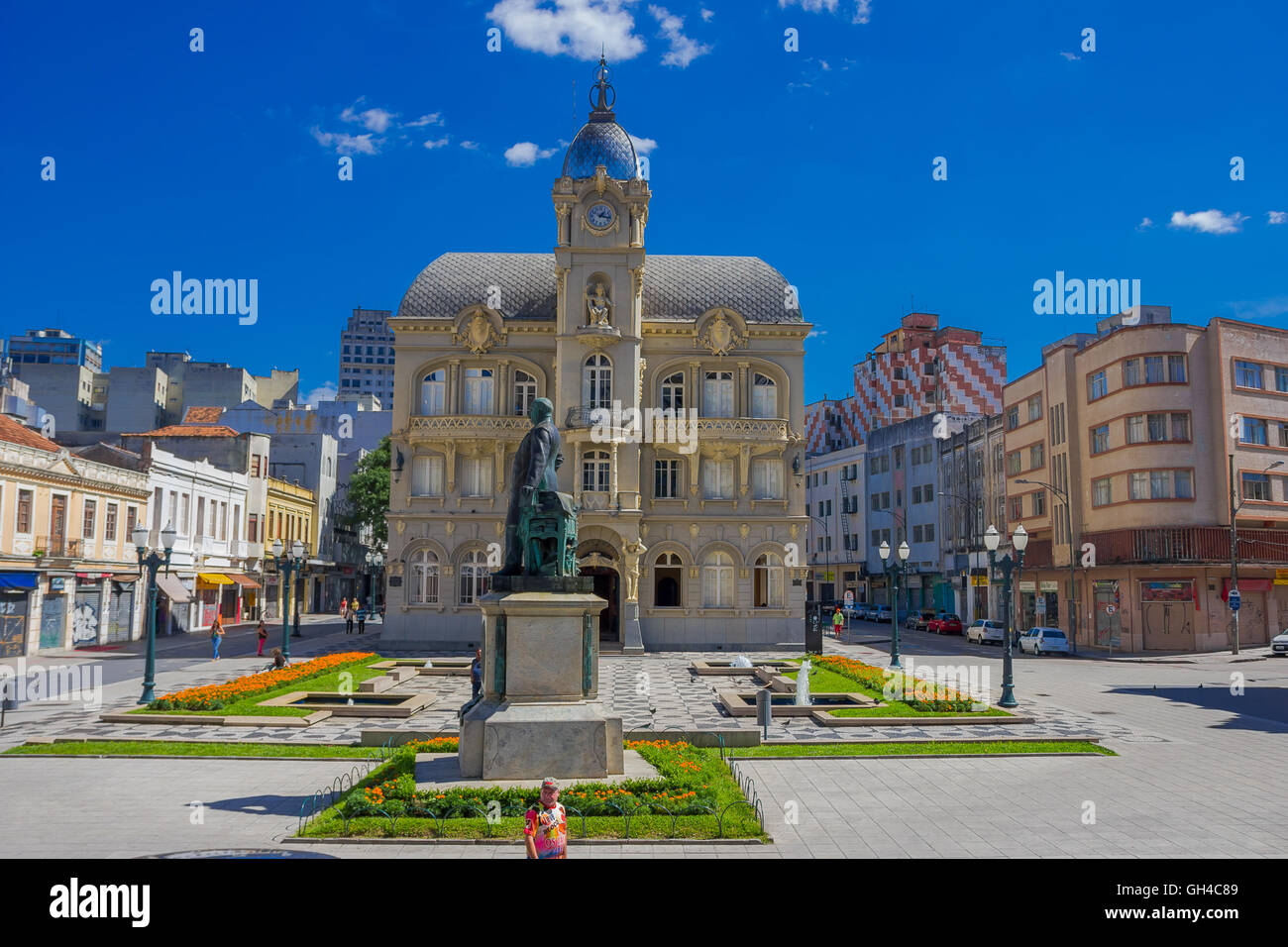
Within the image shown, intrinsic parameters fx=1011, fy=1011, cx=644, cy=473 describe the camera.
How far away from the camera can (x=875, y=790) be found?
613 inches

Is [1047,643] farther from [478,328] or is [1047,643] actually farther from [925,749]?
[925,749]

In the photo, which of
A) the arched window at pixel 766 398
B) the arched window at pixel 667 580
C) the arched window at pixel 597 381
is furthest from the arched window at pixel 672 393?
the arched window at pixel 667 580

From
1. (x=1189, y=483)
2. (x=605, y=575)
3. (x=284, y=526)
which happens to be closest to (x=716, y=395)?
(x=605, y=575)

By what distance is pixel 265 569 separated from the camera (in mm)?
64750

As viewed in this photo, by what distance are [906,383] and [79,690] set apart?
68930mm

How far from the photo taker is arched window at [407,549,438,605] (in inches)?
1783

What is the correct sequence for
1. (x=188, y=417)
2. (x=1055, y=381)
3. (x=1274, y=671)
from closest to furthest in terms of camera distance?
(x=1274, y=671) < (x=1055, y=381) < (x=188, y=417)

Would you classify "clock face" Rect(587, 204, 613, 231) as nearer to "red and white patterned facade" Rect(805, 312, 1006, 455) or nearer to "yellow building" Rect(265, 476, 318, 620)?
"yellow building" Rect(265, 476, 318, 620)

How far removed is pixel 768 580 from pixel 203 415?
47767mm

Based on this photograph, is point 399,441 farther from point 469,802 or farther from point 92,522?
point 469,802

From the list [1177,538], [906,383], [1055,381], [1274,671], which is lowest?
[1274,671]

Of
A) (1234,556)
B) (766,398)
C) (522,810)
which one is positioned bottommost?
(522,810)

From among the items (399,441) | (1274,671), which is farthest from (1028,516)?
(399,441)

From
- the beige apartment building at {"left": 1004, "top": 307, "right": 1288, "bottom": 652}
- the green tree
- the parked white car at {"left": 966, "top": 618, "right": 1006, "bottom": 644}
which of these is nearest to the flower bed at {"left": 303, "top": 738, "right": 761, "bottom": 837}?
the beige apartment building at {"left": 1004, "top": 307, "right": 1288, "bottom": 652}
